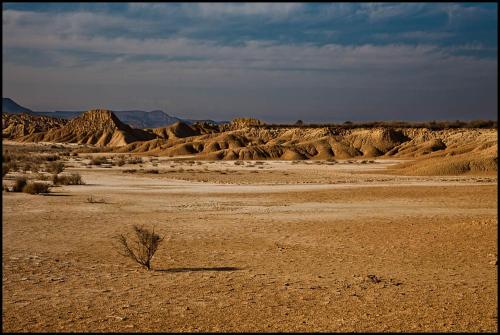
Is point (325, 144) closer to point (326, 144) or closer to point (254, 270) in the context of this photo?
point (326, 144)

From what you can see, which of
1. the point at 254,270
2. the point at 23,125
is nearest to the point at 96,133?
the point at 23,125

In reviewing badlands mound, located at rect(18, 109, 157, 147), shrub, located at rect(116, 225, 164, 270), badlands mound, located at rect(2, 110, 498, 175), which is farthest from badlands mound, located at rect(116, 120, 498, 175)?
shrub, located at rect(116, 225, 164, 270)

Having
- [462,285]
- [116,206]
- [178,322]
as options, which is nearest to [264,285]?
[178,322]

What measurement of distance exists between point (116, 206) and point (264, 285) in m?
14.1

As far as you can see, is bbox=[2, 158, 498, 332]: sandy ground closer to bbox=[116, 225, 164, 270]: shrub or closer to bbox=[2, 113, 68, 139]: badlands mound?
bbox=[116, 225, 164, 270]: shrub

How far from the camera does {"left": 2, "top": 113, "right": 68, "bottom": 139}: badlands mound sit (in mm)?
175125

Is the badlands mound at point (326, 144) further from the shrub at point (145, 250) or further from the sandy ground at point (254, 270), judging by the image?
the shrub at point (145, 250)

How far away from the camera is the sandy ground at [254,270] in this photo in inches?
340

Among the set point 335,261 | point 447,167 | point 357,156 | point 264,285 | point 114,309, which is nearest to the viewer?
point 114,309

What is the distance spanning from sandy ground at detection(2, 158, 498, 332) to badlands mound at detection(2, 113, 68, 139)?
16586 cm

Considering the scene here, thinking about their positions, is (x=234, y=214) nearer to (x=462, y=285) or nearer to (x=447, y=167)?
(x=462, y=285)

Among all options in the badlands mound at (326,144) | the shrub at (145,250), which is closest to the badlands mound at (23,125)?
the badlands mound at (326,144)

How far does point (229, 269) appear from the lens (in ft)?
39.5

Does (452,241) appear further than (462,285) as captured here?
Yes
